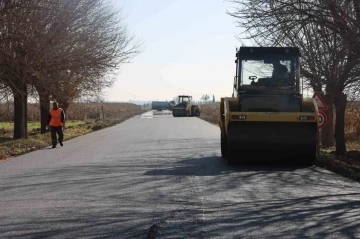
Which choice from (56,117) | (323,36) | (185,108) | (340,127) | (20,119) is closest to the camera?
(323,36)

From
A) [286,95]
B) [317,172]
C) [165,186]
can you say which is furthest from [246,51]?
[165,186]

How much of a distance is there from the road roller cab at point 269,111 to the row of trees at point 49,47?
584 cm

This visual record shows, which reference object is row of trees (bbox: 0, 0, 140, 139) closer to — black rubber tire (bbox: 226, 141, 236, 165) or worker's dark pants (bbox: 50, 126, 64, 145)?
worker's dark pants (bbox: 50, 126, 64, 145)

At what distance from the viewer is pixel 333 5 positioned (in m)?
11.6

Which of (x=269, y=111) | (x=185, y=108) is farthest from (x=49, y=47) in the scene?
(x=185, y=108)

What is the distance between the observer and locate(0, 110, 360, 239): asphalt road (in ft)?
24.4

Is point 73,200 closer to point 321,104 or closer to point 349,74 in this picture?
point 349,74

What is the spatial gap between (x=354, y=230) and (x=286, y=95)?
27.5ft

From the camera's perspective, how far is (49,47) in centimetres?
1995

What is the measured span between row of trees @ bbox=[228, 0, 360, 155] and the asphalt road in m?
2.73

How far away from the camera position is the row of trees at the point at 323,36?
11.8 m

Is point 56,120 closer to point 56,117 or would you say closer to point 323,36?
point 56,117

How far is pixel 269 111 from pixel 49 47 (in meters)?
8.36

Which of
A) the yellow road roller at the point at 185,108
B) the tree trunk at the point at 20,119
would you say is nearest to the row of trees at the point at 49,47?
the tree trunk at the point at 20,119
